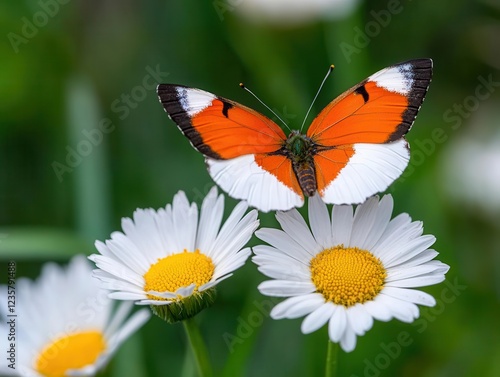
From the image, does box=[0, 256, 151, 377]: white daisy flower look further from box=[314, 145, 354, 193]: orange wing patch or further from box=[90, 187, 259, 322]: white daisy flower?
box=[314, 145, 354, 193]: orange wing patch

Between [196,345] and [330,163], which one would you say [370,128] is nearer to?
[330,163]

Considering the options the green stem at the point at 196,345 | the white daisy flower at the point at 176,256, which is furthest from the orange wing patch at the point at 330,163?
the green stem at the point at 196,345

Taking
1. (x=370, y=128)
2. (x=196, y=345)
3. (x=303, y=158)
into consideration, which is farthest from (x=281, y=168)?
(x=196, y=345)

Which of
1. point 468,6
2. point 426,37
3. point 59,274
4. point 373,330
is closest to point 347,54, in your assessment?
point 426,37

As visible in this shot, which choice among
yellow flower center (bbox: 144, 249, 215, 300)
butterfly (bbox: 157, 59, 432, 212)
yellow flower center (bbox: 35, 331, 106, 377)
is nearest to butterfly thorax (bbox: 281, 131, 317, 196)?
butterfly (bbox: 157, 59, 432, 212)

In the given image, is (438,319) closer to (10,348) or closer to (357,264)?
(357,264)

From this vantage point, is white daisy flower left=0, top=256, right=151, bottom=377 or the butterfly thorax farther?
white daisy flower left=0, top=256, right=151, bottom=377
